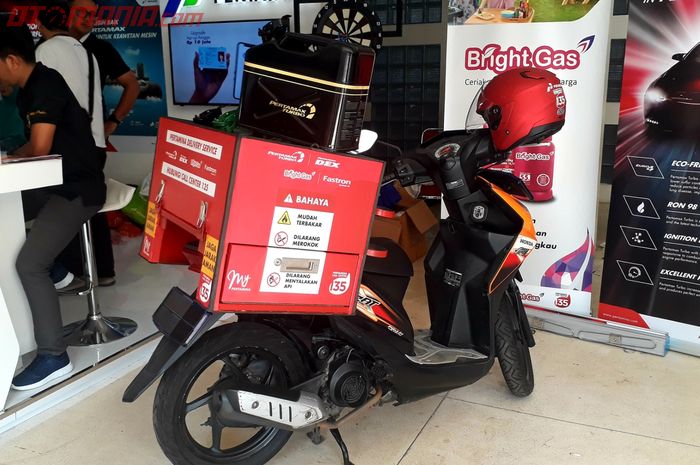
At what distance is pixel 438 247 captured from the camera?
96.1 inches

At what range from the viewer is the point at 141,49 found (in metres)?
5.40

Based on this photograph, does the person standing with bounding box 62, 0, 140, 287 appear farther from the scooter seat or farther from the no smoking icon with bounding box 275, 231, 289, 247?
the no smoking icon with bounding box 275, 231, 289, 247

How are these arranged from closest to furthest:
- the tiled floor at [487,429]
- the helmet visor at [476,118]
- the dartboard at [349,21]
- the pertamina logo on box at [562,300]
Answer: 1. the tiled floor at [487,429]
2. the helmet visor at [476,118]
3. the pertamina logo on box at [562,300]
4. the dartboard at [349,21]

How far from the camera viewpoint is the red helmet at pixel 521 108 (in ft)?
7.02

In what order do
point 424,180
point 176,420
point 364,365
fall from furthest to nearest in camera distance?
1. point 424,180
2. point 364,365
3. point 176,420

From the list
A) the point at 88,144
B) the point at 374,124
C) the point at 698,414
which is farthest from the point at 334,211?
the point at 374,124

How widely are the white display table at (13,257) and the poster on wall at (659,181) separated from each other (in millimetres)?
2607

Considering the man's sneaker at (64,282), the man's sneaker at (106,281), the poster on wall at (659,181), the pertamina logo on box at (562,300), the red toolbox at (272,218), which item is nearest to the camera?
the red toolbox at (272,218)

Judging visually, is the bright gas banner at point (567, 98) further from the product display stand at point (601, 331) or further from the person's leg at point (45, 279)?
the person's leg at point (45, 279)

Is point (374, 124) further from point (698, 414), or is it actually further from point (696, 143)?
point (698, 414)

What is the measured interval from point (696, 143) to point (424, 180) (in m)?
1.46

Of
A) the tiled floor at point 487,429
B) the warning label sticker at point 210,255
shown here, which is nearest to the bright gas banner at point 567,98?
the tiled floor at point 487,429

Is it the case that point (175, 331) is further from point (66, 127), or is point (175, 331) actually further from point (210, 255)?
point (66, 127)

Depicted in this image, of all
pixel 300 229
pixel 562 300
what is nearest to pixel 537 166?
pixel 562 300
